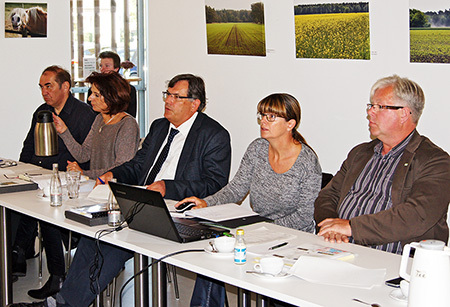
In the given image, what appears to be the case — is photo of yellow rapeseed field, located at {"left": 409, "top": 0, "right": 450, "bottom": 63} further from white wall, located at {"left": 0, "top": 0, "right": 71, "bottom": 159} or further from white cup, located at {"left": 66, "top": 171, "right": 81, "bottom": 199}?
white wall, located at {"left": 0, "top": 0, "right": 71, "bottom": 159}

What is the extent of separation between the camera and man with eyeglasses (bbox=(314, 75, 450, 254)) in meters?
2.85

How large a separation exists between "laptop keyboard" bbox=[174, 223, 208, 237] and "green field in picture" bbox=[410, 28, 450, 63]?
196 centimetres

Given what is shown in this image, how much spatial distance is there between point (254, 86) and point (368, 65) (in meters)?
1.14

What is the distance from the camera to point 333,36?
4.44 meters

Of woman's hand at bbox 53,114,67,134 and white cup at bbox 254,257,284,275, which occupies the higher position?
woman's hand at bbox 53,114,67,134

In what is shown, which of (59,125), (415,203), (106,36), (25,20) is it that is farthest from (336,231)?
(106,36)

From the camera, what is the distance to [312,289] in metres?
2.11

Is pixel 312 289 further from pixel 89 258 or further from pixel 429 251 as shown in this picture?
pixel 89 258

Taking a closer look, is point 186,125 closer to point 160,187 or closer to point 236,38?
point 160,187

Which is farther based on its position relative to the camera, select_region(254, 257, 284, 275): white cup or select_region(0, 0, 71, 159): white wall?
select_region(0, 0, 71, 159): white wall

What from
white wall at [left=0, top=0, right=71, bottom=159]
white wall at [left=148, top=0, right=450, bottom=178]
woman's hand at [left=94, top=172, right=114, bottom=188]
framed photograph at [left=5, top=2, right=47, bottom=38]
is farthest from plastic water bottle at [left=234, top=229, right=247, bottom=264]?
framed photograph at [left=5, top=2, right=47, bottom=38]

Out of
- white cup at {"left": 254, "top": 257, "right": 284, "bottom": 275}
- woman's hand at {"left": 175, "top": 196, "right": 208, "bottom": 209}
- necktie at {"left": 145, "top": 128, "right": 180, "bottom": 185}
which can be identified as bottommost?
white cup at {"left": 254, "top": 257, "right": 284, "bottom": 275}

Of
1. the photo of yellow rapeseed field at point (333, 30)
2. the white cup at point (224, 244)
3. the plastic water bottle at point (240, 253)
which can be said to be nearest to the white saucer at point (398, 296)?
the plastic water bottle at point (240, 253)

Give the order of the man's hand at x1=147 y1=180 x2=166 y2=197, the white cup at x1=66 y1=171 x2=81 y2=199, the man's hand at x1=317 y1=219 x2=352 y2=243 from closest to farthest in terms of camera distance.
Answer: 1. the man's hand at x1=317 y1=219 x2=352 y2=243
2. the white cup at x1=66 y1=171 x2=81 y2=199
3. the man's hand at x1=147 y1=180 x2=166 y2=197
